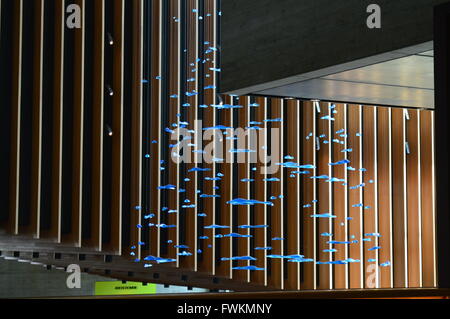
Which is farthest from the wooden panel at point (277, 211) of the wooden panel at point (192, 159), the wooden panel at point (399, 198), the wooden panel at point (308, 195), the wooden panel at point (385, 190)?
→ the wooden panel at point (399, 198)

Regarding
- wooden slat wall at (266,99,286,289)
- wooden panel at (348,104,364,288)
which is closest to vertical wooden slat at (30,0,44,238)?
wooden slat wall at (266,99,286,289)

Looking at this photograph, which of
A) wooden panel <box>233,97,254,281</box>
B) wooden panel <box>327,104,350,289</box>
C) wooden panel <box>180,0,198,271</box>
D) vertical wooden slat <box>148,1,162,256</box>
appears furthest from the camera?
wooden panel <box>327,104,350,289</box>

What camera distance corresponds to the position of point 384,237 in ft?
30.2

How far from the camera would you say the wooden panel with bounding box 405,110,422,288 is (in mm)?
9305

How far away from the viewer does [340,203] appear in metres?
9.01

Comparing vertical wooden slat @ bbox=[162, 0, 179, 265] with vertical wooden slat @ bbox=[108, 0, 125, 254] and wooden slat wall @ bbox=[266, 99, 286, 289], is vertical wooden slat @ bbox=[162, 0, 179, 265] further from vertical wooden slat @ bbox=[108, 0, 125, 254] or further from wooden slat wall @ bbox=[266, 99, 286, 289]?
wooden slat wall @ bbox=[266, 99, 286, 289]

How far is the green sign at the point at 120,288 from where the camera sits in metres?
12.4

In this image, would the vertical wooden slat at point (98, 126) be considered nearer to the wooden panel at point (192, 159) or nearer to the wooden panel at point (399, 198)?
the wooden panel at point (192, 159)

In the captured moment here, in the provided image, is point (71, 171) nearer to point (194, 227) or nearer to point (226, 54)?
point (194, 227)

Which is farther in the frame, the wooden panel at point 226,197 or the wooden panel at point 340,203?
the wooden panel at point 340,203

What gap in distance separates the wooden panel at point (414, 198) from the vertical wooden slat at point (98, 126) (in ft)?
12.9

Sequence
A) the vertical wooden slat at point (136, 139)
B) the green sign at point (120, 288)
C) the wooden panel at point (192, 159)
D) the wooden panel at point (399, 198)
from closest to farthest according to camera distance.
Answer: the vertical wooden slat at point (136, 139) → the wooden panel at point (192, 159) → the wooden panel at point (399, 198) → the green sign at point (120, 288)

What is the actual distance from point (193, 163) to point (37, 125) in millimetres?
1713

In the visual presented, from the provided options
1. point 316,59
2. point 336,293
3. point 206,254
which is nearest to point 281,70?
point 316,59
